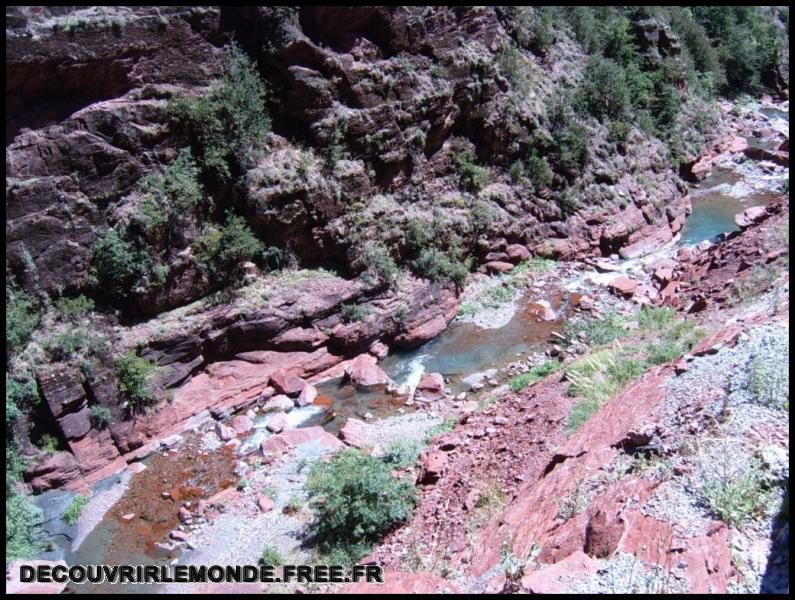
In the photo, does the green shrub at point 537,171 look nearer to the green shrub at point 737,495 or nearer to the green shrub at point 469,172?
the green shrub at point 469,172

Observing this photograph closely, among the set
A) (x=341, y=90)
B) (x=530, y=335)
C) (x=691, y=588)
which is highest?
(x=341, y=90)

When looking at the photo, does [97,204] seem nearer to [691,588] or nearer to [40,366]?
[40,366]

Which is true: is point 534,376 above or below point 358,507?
below

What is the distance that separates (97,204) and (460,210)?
29.8ft

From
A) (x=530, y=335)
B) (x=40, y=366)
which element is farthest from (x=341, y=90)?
(x=40, y=366)

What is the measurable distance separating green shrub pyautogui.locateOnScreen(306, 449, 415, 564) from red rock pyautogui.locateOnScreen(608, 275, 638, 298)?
30.8 ft

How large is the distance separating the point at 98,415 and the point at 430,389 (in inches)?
248

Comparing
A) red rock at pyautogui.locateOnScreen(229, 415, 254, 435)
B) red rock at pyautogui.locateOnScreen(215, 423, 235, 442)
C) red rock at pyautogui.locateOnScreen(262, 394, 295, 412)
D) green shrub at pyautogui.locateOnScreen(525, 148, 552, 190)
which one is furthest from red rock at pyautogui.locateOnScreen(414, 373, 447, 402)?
green shrub at pyautogui.locateOnScreen(525, 148, 552, 190)

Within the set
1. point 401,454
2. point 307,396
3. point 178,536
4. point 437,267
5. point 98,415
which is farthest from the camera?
point 437,267

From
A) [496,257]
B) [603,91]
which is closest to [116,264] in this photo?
[496,257]

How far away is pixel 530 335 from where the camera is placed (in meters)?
13.8

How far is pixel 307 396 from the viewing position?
1207cm

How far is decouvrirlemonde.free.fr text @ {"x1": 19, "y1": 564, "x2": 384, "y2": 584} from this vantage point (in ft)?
23.8

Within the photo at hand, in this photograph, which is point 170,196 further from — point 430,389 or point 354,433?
point 430,389
